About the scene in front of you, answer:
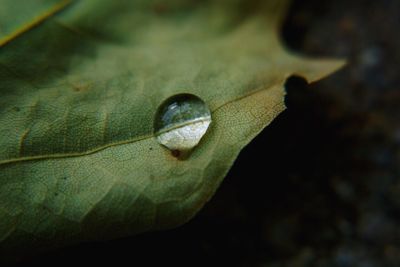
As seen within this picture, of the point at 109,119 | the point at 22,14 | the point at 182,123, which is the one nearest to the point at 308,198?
the point at 182,123

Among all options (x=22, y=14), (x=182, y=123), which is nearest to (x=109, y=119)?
(x=182, y=123)

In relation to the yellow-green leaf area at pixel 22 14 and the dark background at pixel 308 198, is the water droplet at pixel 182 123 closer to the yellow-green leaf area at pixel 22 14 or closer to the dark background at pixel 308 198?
the dark background at pixel 308 198

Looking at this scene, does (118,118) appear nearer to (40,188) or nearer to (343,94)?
(40,188)

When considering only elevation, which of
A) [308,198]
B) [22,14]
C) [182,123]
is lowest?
[308,198]

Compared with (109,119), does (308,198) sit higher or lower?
lower

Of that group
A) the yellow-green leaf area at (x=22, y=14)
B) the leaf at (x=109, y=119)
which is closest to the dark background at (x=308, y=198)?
the leaf at (x=109, y=119)

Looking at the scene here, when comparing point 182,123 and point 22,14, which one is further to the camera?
point 22,14

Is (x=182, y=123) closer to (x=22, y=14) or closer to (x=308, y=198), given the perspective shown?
(x=308, y=198)
